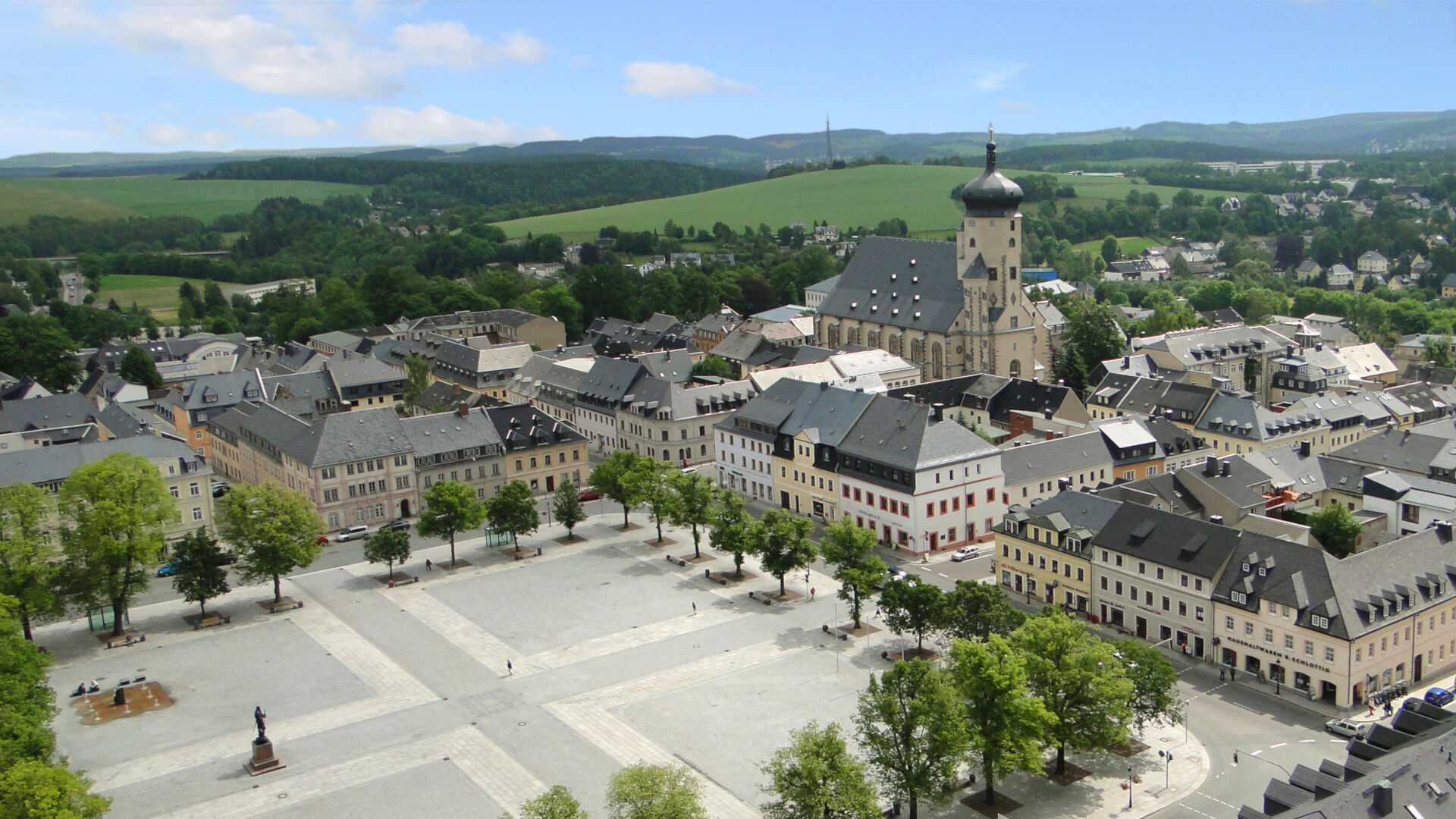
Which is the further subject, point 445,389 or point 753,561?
point 445,389

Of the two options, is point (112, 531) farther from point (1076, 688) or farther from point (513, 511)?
point (1076, 688)

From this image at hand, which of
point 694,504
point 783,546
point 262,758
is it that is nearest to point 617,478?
point 694,504

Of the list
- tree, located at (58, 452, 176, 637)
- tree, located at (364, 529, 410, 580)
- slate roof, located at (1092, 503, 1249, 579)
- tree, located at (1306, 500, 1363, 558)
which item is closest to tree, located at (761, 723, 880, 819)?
slate roof, located at (1092, 503, 1249, 579)

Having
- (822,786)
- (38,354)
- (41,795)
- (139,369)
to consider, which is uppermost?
(38,354)

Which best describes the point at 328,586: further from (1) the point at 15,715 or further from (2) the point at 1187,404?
(2) the point at 1187,404

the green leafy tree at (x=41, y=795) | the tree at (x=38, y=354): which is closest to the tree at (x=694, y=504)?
the green leafy tree at (x=41, y=795)

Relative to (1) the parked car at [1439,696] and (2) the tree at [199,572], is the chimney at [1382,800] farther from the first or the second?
(2) the tree at [199,572]

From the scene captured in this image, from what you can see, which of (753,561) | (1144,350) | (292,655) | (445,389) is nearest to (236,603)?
(292,655)
